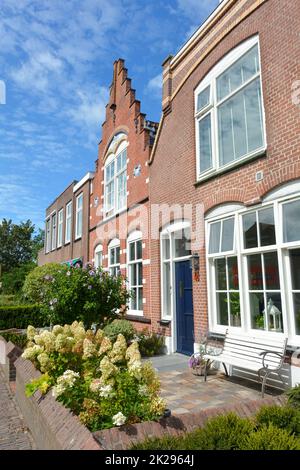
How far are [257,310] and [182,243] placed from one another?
3.08 metres

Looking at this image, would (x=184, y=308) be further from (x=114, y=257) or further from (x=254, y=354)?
(x=114, y=257)

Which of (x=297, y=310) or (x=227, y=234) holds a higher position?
(x=227, y=234)

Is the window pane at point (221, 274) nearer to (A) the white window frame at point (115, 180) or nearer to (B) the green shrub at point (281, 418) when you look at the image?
(B) the green shrub at point (281, 418)

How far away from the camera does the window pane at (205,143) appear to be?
8328 millimetres

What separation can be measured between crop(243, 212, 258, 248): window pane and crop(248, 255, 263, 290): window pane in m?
0.25

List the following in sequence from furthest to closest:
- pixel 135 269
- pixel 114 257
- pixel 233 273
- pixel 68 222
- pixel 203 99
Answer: pixel 68 222 < pixel 114 257 < pixel 135 269 < pixel 203 99 < pixel 233 273

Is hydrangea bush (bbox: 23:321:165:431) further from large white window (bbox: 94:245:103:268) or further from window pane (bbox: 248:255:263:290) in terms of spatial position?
large white window (bbox: 94:245:103:268)

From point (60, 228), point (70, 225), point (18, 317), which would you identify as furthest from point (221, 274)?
point (60, 228)

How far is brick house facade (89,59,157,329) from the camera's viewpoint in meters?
11.2

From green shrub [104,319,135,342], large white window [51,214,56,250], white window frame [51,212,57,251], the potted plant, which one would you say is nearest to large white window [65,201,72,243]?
white window frame [51,212,57,251]

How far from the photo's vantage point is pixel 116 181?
13984 mm

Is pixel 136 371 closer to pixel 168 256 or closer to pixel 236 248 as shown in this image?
pixel 236 248

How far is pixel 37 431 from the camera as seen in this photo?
405 cm

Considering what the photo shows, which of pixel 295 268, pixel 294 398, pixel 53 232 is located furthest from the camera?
pixel 53 232
